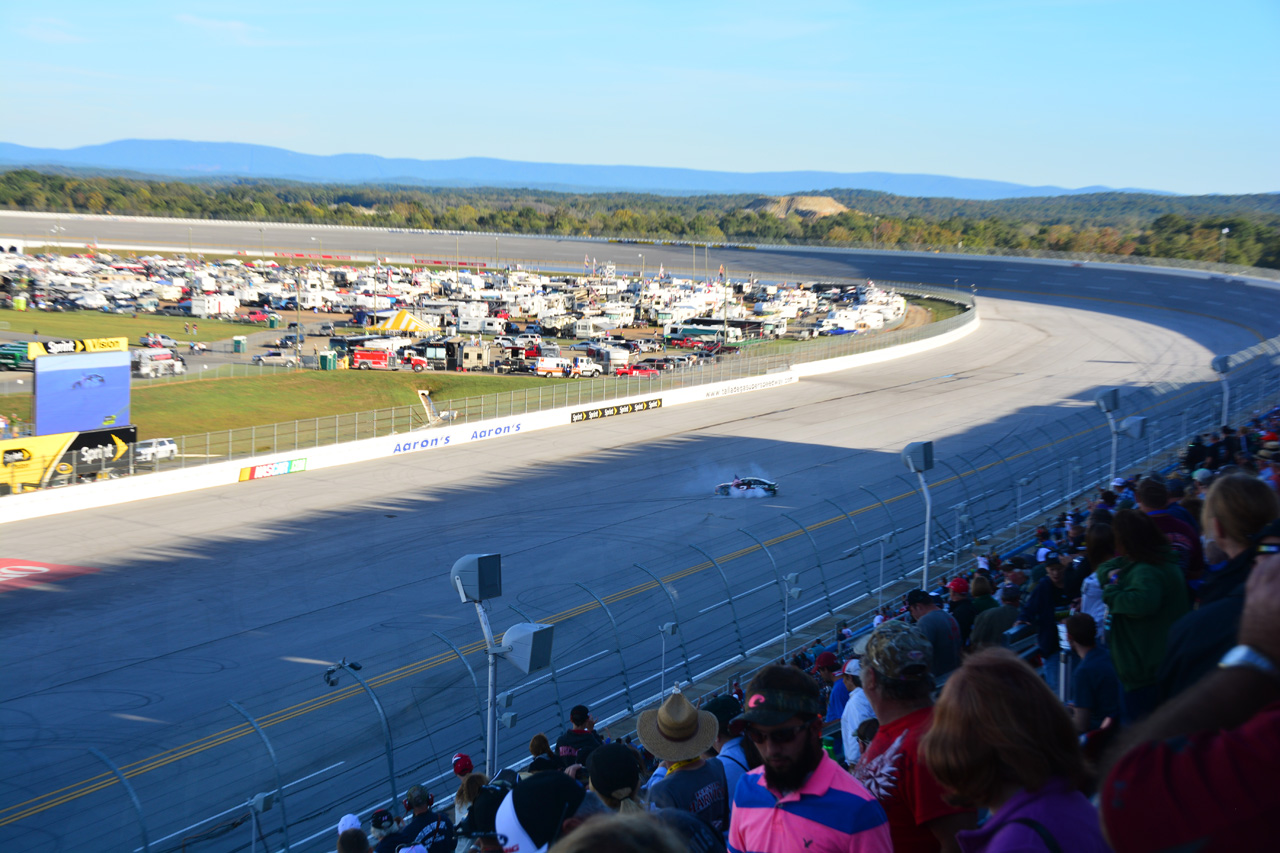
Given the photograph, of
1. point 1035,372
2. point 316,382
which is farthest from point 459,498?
point 1035,372

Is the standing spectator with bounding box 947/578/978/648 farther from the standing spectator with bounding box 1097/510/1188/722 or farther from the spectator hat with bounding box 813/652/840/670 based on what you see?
the standing spectator with bounding box 1097/510/1188/722

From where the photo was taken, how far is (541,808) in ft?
11.9

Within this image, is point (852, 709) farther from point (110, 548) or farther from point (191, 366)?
point (191, 366)

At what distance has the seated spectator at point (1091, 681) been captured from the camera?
197 inches

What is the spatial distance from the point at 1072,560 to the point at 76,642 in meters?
15.3

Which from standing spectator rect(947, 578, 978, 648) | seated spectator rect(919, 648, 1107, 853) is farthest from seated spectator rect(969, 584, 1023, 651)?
seated spectator rect(919, 648, 1107, 853)

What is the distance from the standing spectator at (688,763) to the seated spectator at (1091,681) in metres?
2.00

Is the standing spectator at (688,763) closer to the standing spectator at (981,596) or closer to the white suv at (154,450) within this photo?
the standing spectator at (981,596)

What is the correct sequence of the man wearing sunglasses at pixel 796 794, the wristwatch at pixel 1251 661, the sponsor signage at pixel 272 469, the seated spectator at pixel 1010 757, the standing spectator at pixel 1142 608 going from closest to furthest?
the wristwatch at pixel 1251 661 < the seated spectator at pixel 1010 757 < the man wearing sunglasses at pixel 796 794 < the standing spectator at pixel 1142 608 < the sponsor signage at pixel 272 469

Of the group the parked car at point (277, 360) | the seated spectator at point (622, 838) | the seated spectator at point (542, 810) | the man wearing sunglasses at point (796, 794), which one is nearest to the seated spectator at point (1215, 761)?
the seated spectator at point (622, 838)

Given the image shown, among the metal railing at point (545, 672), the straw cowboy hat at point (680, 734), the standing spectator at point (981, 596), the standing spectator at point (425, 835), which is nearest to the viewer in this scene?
the straw cowboy hat at point (680, 734)

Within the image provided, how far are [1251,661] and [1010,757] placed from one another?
3.04 ft

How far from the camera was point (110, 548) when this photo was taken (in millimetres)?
21219

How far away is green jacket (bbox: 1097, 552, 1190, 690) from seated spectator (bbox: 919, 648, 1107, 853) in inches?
109
